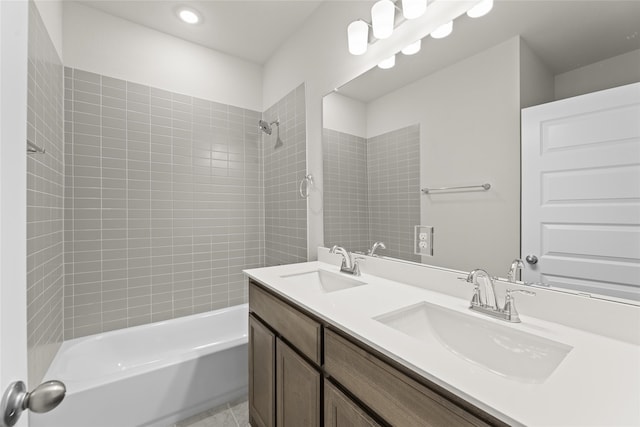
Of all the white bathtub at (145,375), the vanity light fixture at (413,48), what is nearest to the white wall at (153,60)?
the vanity light fixture at (413,48)

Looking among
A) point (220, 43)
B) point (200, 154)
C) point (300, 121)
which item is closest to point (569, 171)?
point (300, 121)

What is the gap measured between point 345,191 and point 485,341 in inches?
45.3

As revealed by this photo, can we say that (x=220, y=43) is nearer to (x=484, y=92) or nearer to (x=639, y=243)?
(x=484, y=92)

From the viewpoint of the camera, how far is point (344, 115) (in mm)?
1786

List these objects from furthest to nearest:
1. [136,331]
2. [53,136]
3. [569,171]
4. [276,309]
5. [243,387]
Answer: [136,331] < [243,387] < [53,136] < [276,309] < [569,171]

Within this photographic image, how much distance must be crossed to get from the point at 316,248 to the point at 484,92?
1.40 metres

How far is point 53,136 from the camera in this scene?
1.67 metres

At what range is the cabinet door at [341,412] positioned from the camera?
79 centimetres

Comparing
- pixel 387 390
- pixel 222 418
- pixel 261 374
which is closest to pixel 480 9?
pixel 387 390

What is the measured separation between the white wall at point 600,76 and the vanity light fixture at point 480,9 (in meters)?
0.42

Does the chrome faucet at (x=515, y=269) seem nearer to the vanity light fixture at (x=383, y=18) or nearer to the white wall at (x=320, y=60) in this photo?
the white wall at (x=320, y=60)

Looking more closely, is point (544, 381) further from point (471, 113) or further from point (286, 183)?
point (286, 183)

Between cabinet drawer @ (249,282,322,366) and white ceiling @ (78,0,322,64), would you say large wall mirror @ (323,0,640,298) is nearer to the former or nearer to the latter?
cabinet drawer @ (249,282,322,366)

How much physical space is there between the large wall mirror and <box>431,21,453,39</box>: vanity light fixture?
25 mm
